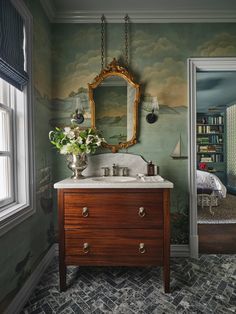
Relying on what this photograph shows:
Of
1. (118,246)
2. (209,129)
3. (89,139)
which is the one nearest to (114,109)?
(89,139)

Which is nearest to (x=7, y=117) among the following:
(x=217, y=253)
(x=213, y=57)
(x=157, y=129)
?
(x=157, y=129)

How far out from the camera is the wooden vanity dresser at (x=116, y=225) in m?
1.84

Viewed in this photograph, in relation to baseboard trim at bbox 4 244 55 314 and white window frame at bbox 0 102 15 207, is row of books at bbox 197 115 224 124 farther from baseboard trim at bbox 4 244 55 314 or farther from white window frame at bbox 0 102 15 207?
white window frame at bbox 0 102 15 207

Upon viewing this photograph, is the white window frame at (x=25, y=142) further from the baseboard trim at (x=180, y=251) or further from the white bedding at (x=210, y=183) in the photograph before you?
the white bedding at (x=210, y=183)

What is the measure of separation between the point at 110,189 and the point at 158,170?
32.7 inches

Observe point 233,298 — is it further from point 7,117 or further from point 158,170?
point 7,117

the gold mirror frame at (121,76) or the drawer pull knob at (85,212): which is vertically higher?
the gold mirror frame at (121,76)

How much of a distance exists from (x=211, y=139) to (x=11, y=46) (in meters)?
7.04

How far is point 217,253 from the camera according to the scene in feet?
8.51

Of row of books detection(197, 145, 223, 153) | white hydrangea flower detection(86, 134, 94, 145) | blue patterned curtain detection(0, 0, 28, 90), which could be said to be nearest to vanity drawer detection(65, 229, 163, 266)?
white hydrangea flower detection(86, 134, 94, 145)

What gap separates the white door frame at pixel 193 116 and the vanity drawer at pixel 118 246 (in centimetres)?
84

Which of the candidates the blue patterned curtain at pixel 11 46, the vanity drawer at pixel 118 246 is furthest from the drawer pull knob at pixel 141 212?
the blue patterned curtain at pixel 11 46

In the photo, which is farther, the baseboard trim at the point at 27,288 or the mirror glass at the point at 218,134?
the mirror glass at the point at 218,134

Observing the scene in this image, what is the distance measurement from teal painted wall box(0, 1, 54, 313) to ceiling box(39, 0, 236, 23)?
0.27 meters
